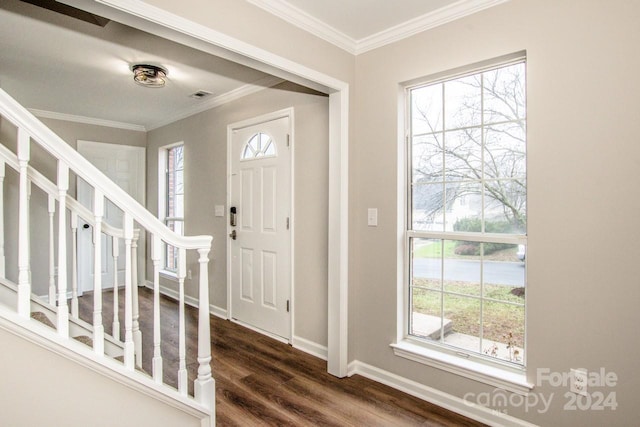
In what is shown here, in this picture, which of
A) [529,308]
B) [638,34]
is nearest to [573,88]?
[638,34]

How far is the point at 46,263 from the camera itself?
445 cm

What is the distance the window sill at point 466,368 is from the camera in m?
1.92

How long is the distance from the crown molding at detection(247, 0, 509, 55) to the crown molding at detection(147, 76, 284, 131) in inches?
32.6

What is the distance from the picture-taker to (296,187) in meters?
3.11

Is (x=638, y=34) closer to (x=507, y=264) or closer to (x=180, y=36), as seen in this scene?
(x=507, y=264)

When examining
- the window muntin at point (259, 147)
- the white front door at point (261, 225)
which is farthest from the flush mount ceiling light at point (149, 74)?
the window muntin at point (259, 147)

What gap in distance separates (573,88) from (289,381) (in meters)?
2.47

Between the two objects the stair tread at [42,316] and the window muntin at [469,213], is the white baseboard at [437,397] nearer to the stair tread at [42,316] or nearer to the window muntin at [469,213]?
the window muntin at [469,213]

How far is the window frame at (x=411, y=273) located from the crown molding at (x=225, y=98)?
1.37 m

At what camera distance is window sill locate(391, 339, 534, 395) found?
1921mm

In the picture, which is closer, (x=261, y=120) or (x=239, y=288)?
(x=261, y=120)

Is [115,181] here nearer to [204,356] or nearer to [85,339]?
[85,339]

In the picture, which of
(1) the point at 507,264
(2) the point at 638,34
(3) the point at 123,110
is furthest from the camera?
(3) the point at 123,110

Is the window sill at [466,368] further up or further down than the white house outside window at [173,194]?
further down
